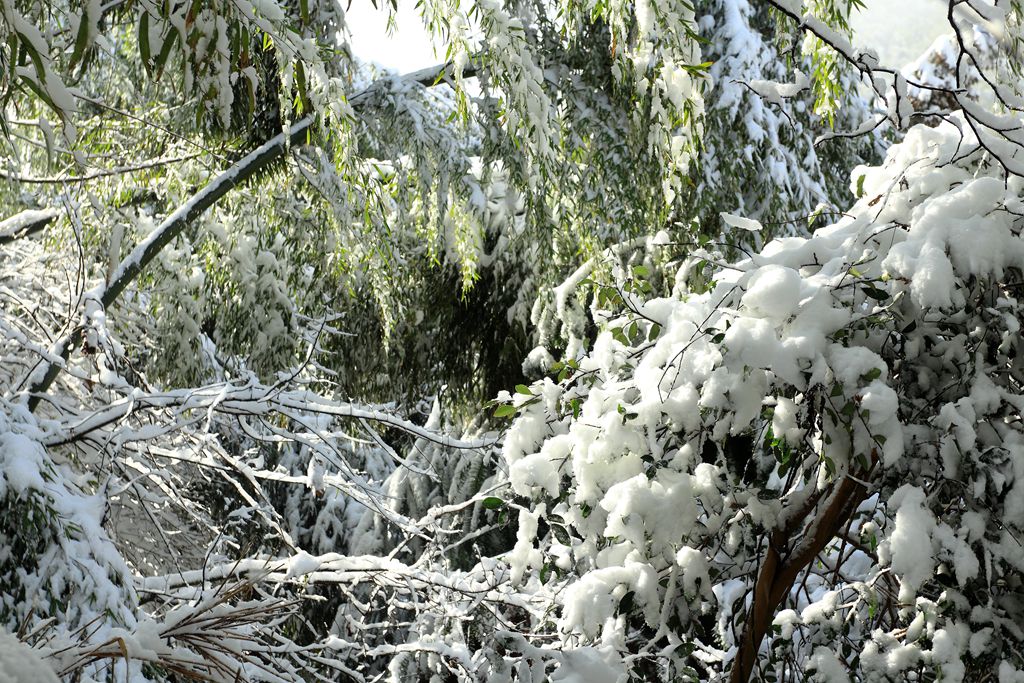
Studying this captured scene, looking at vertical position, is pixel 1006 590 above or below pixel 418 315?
below

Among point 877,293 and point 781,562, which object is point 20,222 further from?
point 877,293

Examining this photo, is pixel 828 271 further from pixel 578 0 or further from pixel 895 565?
pixel 578 0

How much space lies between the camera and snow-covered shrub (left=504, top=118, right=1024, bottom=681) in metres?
1.50

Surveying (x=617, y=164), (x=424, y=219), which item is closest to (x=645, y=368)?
(x=617, y=164)

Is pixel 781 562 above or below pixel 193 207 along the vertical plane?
below

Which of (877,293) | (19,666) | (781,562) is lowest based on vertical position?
(19,666)

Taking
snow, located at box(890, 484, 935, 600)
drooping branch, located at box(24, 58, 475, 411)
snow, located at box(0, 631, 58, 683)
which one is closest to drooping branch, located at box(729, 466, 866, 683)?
snow, located at box(890, 484, 935, 600)

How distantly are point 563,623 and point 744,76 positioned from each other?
10.7 feet

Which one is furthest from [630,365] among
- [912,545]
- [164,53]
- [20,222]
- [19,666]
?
[20,222]

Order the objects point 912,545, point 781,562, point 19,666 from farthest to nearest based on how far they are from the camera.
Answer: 1. point 781,562
2. point 912,545
3. point 19,666

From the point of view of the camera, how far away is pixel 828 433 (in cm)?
154

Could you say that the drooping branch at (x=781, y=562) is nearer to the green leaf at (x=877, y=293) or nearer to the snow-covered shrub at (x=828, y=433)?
the snow-covered shrub at (x=828, y=433)

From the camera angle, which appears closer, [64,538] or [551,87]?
[64,538]

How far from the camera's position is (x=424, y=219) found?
424 cm
